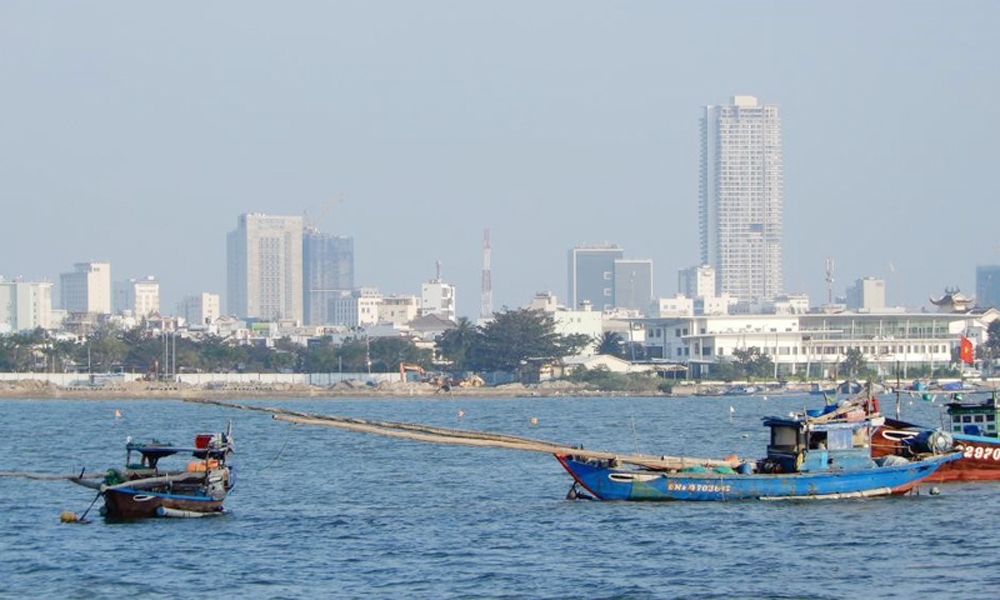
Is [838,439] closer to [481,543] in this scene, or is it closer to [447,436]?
[447,436]

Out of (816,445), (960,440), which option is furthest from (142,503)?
(960,440)

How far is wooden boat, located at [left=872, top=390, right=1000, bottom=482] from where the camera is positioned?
1838 inches

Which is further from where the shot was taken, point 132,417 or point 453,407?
point 453,407

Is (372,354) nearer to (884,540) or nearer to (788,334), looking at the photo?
(788,334)

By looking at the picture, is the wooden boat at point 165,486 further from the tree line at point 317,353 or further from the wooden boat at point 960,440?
the tree line at point 317,353

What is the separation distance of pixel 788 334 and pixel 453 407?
176 feet

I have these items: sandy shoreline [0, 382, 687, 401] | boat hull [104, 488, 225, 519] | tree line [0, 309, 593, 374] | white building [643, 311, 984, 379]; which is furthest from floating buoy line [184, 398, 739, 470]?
white building [643, 311, 984, 379]

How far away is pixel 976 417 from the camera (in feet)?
164

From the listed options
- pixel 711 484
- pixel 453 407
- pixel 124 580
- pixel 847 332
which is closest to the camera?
pixel 124 580

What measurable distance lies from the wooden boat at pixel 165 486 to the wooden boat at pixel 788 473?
25.5 feet

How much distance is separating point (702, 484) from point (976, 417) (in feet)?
37.7

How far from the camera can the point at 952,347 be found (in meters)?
169

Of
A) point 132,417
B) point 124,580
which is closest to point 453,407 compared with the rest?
point 132,417

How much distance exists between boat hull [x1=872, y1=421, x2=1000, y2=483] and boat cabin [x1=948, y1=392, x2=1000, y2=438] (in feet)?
2.03
